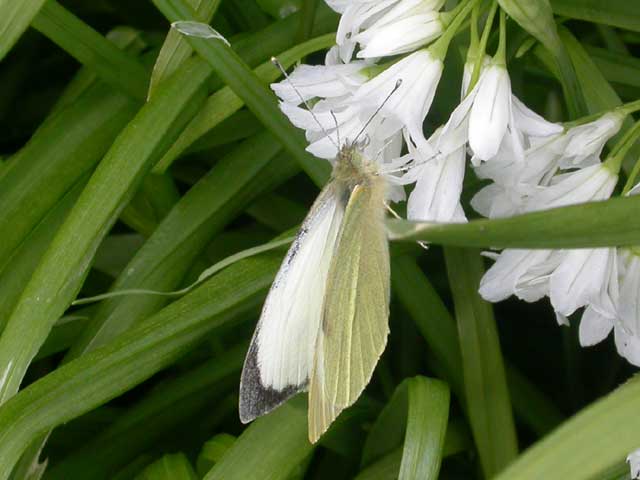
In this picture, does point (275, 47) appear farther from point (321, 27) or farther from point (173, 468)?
point (173, 468)

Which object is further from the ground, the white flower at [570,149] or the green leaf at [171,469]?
the white flower at [570,149]

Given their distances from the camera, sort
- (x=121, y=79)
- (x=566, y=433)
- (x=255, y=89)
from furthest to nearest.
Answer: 1. (x=121, y=79)
2. (x=255, y=89)
3. (x=566, y=433)

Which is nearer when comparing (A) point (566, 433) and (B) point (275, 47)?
(A) point (566, 433)

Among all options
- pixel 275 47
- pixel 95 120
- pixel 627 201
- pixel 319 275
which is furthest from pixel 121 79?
pixel 627 201

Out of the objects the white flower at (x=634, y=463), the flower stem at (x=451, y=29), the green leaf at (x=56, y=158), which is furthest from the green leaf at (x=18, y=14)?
the white flower at (x=634, y=463)

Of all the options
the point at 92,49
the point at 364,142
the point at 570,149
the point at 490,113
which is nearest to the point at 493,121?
the point at 490,113

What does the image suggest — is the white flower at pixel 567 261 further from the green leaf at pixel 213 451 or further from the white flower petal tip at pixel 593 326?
the green leaf at pixel 213 451

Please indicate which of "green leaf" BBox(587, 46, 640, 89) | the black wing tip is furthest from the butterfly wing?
"green leaf" BBox(587, 46, 640, 89)
